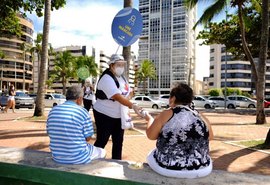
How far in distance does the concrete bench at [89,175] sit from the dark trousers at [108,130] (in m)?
0.98

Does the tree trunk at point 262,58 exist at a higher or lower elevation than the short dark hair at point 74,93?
higher

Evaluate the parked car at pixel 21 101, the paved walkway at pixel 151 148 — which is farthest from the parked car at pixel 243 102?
the paved walkway at pixel 151 148

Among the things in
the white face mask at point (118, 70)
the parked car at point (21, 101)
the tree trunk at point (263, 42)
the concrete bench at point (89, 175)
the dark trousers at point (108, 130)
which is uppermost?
the tree trunk at point (263, 42)

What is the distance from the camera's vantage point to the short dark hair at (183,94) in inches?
126

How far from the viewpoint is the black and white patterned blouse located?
120 inches

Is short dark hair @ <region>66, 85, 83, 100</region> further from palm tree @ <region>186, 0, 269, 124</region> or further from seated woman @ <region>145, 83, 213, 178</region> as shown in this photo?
palm tree @ <region>186, 0, 269, 124</region>

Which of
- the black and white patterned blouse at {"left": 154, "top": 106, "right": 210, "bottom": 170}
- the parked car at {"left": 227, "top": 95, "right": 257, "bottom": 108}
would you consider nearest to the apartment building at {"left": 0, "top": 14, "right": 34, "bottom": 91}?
the parked car at {"left": 227, "top": 95, "right": 257, "bottom": 108}

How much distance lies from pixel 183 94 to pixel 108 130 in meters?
1.77


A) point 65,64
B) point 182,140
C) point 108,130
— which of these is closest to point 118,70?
point 108,130

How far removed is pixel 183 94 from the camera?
10.5 ft

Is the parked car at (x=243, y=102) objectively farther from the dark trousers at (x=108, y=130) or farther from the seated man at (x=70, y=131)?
the seated man at (x=70, y=131)

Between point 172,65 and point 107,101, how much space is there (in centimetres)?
12420

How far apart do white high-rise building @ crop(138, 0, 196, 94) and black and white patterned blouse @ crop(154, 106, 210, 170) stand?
11895 centimetres

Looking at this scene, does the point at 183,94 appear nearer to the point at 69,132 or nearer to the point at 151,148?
the point at 69,132
